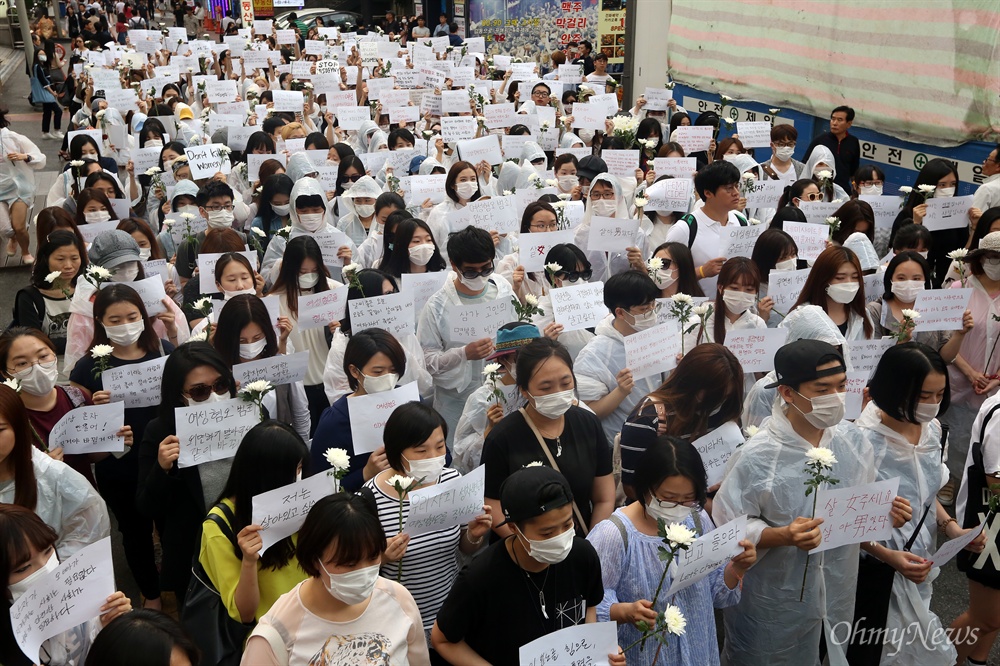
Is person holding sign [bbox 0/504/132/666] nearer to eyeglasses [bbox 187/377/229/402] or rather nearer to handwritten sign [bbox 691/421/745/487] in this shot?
eyeglasses [bbox 187/377/229/402]

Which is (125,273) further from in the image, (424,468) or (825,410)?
(825,410)

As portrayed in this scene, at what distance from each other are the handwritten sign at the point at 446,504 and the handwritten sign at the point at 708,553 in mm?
816

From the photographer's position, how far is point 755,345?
5176 mm

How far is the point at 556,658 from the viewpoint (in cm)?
294

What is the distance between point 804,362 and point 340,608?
6.94ft

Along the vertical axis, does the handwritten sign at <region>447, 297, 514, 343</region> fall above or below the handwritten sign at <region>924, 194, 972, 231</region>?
below

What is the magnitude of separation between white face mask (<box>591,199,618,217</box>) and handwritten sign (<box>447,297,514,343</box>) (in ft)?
7.95

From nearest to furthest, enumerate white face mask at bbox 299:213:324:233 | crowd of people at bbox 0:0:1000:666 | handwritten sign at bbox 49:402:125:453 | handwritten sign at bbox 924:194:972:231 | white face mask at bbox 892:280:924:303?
crowd of people at bbox 0:0:1000:666
handwritten sign at bbox 49:402:125:453
white face mask at bbox 892:280:924:303
white face mask at bbox 299:213:324:233
handwritten sign at bbox 924:194:972:231

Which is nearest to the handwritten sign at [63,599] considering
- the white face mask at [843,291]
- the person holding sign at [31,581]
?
the person holding sign at [31,581]

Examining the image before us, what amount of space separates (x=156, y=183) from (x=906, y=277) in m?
6.99

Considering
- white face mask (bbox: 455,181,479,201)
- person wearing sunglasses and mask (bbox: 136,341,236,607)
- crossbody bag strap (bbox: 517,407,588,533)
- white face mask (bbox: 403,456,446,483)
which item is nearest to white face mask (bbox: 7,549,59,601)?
Answer: person wearing sunglasses and mask (bbox: 136,341,236,607)

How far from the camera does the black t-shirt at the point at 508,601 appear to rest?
3215 millimetres

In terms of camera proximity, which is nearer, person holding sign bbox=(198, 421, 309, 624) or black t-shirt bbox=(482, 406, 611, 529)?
person holding sign bbox=(198, 421, 309, 624)

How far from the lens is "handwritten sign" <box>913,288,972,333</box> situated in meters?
5.86
